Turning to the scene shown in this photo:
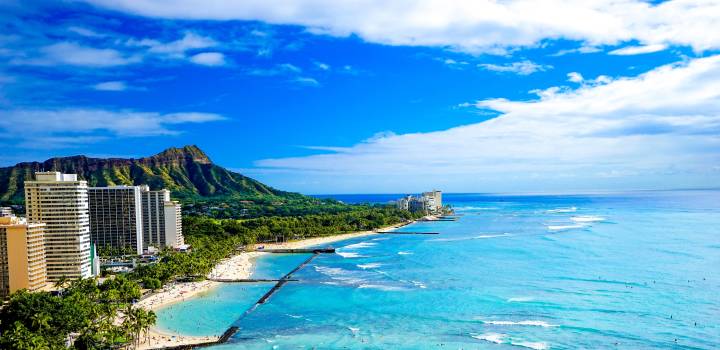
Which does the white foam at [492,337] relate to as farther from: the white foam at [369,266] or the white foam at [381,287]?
the white foam at [369,266]

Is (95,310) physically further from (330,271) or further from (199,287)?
(330,271)

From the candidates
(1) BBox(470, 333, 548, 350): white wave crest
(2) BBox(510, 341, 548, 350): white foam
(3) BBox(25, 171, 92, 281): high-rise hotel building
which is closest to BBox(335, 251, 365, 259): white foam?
(3) BBox(25, 171, 92, 281): high-rise hotel building

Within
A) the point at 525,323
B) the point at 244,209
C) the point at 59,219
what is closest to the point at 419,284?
the point at 525,323

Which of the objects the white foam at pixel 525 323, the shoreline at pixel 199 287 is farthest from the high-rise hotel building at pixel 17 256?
the white foam at pixel 525 323

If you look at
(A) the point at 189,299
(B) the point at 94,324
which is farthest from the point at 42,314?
(A) the point at 189,299

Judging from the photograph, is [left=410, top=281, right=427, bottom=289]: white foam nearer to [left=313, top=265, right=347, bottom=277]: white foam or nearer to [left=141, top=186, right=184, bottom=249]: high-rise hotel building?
[left=313, top=265, right=347, bottom=277]: white foam

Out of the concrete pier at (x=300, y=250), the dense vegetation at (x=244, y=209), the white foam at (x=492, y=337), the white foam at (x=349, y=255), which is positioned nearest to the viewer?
the white foam at (x=492, y=337)
